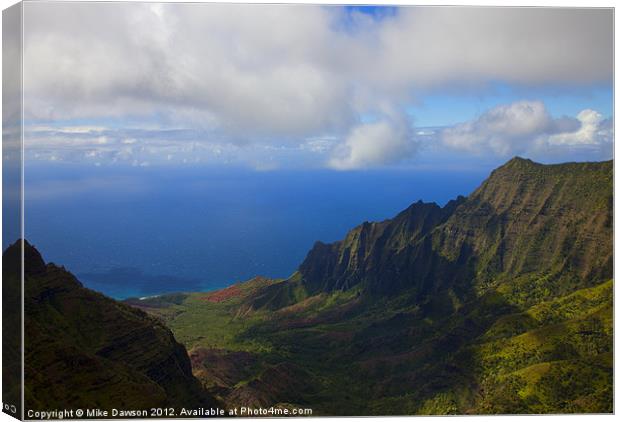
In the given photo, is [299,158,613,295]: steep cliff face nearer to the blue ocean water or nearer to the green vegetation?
the green vegetation

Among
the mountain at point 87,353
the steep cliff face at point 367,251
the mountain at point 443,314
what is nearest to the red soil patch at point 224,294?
the mountain at point 443,314

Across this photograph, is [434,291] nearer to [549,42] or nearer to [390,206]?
[390,206]

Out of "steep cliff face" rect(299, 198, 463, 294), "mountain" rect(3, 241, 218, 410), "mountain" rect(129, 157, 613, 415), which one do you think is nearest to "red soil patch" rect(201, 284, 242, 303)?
"mountain" rect(129, 157, 613, 415)

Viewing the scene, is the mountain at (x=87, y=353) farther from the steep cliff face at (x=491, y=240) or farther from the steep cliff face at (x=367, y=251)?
the steep cliff face at (x=491, y=240)

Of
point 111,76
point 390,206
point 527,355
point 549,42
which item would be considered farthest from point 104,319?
point 549,42

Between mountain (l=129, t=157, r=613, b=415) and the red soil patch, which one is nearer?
mountain (l=129, t=157, r=613, b=415)

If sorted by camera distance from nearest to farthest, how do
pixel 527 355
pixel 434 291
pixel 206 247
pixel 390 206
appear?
pixel 527 355 < pixel 206 247 < pixel 390 206 < pixel 434 291
